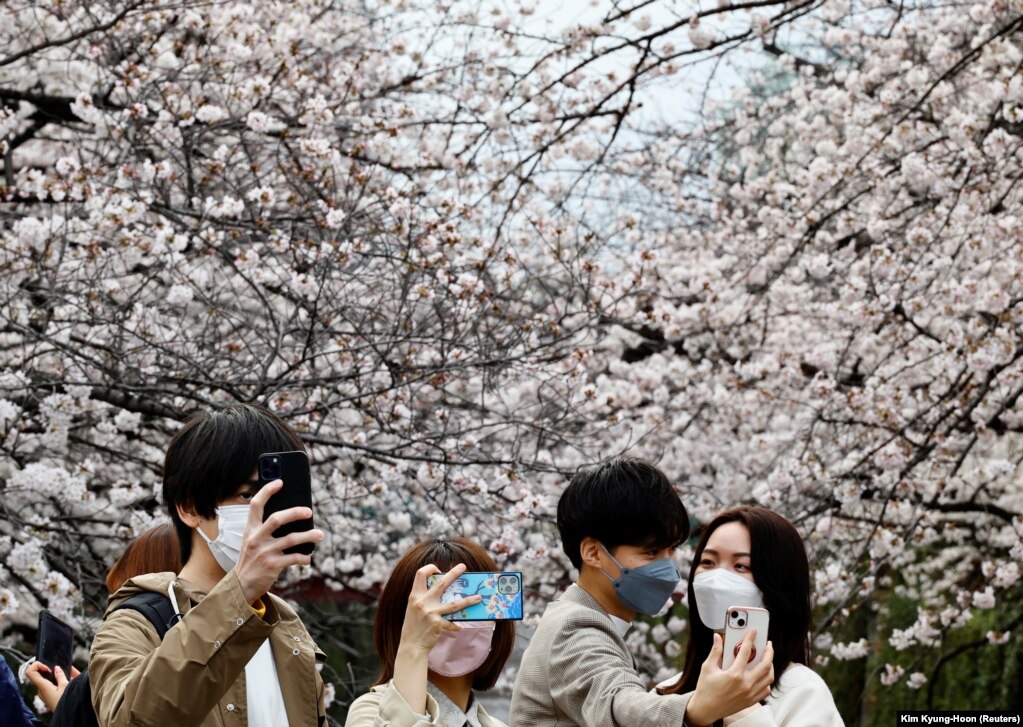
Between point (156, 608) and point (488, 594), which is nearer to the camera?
point (156, 608)

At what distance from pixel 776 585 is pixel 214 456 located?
105cm

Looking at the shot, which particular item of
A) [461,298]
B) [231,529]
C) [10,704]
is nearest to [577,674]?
[231,529]

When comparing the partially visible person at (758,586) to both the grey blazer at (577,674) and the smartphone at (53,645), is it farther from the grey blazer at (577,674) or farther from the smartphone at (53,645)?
the smartphone at (53,645)

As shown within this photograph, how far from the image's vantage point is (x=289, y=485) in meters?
1.66

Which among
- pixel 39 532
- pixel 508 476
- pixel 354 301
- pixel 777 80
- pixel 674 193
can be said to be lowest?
pixel 39 532

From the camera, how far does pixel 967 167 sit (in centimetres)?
596

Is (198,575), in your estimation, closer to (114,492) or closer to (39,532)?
(39,532)

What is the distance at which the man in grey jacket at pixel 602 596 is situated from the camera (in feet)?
7.00

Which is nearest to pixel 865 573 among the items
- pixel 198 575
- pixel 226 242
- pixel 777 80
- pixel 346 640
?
pixel 226 242

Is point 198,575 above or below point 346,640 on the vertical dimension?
above

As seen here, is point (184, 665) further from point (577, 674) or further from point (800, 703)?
point (800, 703)

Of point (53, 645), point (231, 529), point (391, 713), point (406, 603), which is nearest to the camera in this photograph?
point (231, 529)

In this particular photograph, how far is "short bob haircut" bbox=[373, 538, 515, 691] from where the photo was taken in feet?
7.34

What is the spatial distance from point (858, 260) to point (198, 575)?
597 centimetres
